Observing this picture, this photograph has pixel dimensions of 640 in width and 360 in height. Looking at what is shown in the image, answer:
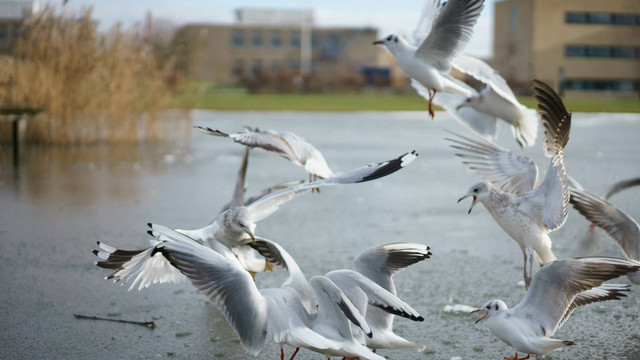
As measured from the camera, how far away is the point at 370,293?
351 centimetres

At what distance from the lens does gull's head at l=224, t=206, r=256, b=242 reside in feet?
13.6

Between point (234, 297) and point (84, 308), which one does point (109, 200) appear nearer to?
point (84, 308)

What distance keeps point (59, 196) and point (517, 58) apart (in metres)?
46.9

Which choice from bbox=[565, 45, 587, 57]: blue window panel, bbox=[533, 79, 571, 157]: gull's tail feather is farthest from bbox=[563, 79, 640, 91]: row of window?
bbox=[533, 79, 571, 157]: gull's tail feather

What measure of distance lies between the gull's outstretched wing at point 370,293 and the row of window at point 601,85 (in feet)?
134

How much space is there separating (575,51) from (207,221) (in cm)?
4413

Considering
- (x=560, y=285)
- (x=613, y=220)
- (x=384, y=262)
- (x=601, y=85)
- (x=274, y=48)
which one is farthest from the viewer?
(x=274, y=48)

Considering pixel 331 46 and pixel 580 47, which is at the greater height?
pixel 580 47

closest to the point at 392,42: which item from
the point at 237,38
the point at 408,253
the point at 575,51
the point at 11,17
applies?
the point at 408,253

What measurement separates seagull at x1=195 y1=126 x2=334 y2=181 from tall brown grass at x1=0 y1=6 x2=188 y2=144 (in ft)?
30.4

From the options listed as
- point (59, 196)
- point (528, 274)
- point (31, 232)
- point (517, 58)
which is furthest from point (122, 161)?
point (517, 58)

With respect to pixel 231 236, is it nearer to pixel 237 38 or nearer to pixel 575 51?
pixel 575 51

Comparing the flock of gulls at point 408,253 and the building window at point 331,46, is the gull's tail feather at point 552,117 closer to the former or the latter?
the flock of gulls at point 408,253

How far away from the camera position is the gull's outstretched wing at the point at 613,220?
454 centimetres
